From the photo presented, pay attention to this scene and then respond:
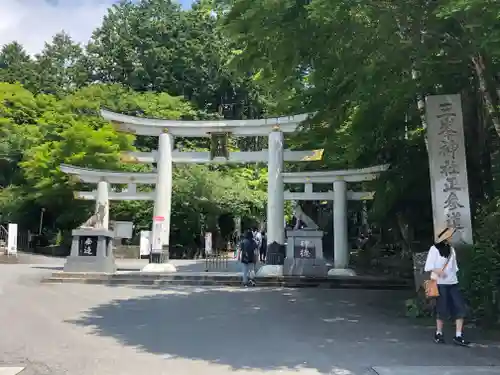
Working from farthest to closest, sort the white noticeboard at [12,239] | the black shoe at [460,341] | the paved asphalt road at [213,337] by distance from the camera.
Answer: the white noticeboard at [12,239]
the black shoe at [460,341]
the paved asphalt road at [213,337]

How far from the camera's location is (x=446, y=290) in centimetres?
825

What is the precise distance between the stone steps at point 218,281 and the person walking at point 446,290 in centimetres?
852

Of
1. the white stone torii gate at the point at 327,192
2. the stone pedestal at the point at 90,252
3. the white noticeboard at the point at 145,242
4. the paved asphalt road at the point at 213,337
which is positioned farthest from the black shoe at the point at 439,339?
the white noticeboard at the point at 145,242

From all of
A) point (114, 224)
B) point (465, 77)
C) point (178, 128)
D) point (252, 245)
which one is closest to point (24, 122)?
point (114, 224)

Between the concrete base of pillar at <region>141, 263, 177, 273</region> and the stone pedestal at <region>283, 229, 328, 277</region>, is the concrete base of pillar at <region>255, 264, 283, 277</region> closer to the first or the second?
the stone pedestal at <region>283, 229, 328, 277</region>

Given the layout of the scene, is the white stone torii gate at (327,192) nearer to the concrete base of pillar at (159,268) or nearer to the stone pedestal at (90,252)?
the concrete base of pillar at (159,268)

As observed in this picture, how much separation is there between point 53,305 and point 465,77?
10076 mm

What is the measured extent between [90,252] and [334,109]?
34.6 ft

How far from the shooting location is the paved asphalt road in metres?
6.65

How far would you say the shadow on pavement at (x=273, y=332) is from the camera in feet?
23.1

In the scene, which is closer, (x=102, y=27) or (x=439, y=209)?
(x=439, y=209)

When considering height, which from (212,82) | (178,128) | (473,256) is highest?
(212,82)

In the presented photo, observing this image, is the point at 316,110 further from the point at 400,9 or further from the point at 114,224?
the point at 114,224

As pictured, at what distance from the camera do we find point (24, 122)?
41375 millimetres
